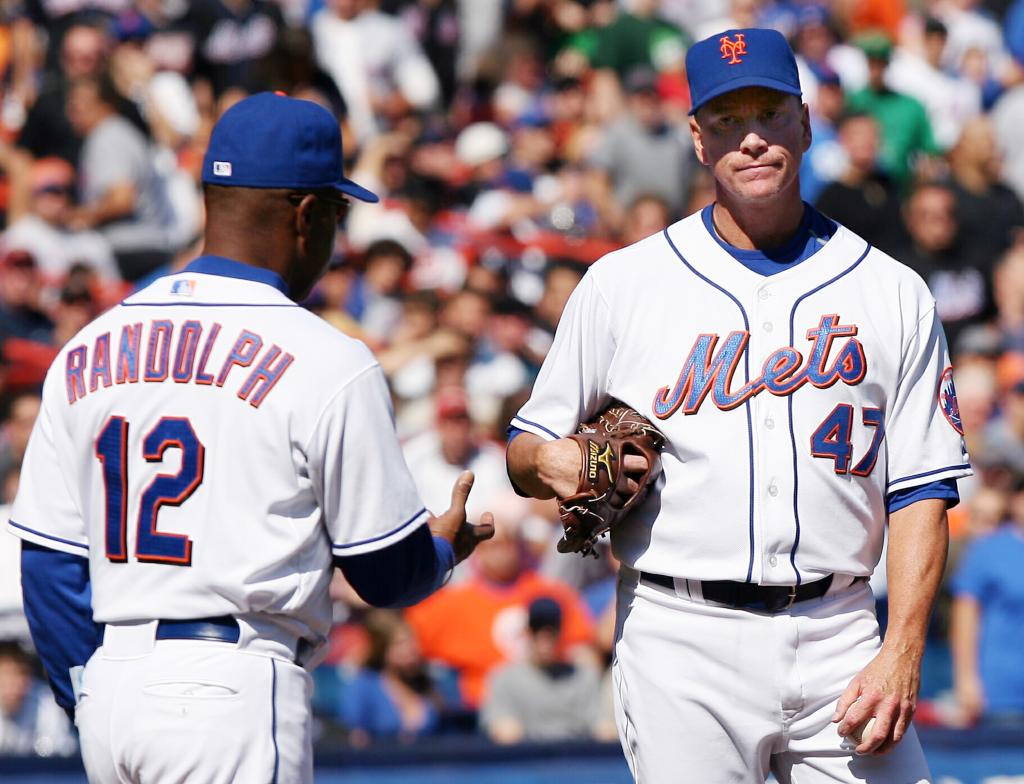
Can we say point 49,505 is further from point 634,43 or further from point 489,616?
point 634,43

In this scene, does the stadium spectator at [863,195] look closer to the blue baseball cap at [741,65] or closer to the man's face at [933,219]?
the man's face at [933,219]

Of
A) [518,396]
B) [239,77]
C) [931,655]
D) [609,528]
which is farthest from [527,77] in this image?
[609,528]

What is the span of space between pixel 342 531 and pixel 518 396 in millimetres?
5223

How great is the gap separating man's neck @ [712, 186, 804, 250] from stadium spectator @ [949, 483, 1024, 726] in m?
4.03

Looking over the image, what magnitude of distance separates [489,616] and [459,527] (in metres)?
3.93

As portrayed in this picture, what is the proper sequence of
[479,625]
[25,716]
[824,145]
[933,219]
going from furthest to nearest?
[824,145] < [933,219] < [479,625] < [25,716]

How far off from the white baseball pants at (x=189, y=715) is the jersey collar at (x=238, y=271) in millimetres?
726

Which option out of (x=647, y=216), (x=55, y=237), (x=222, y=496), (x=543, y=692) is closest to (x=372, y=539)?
(x=222, y=496)

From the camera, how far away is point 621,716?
3.80 meters

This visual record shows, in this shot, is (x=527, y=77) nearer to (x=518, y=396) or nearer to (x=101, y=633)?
(x=518, y=396)

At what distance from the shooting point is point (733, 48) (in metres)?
3.71

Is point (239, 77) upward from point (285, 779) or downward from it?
upward

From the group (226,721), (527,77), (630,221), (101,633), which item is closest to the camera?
(226,721)

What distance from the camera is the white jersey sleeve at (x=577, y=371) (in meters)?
3.81
